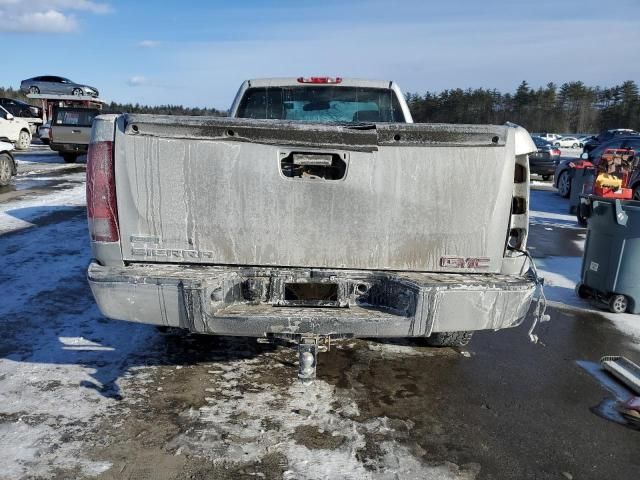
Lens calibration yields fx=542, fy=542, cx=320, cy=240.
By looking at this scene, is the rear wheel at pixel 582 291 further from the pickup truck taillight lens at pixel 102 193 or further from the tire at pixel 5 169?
the tire at pixel 5 169

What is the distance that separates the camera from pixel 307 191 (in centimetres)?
307

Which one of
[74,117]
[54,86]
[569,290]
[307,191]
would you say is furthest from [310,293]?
[54,86]

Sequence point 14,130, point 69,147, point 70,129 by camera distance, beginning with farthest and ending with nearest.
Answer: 1. point 14,130
2. point 69,147
3. point 70,129

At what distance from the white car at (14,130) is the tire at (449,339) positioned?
17.4 meters

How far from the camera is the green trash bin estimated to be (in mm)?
5348

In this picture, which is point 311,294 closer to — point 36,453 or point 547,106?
point 36,453

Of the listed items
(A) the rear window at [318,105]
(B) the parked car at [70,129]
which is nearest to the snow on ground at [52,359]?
(A) the rear window at [318,105]

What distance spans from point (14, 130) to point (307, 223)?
788 inches

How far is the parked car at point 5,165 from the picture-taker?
40.8 ft

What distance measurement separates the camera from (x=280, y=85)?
513 centimetres

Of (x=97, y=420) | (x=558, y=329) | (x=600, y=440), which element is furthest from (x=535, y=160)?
(x=97, y=420)

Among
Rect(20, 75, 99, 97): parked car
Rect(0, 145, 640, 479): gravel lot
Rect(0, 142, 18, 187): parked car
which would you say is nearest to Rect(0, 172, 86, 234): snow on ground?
Rect(0, 142, 18, 187): parked car

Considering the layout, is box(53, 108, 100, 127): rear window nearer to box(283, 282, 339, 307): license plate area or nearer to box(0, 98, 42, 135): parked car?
box(0, 98, 42, 135): parked car

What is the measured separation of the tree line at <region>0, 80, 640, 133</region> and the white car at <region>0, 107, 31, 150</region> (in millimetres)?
53085
